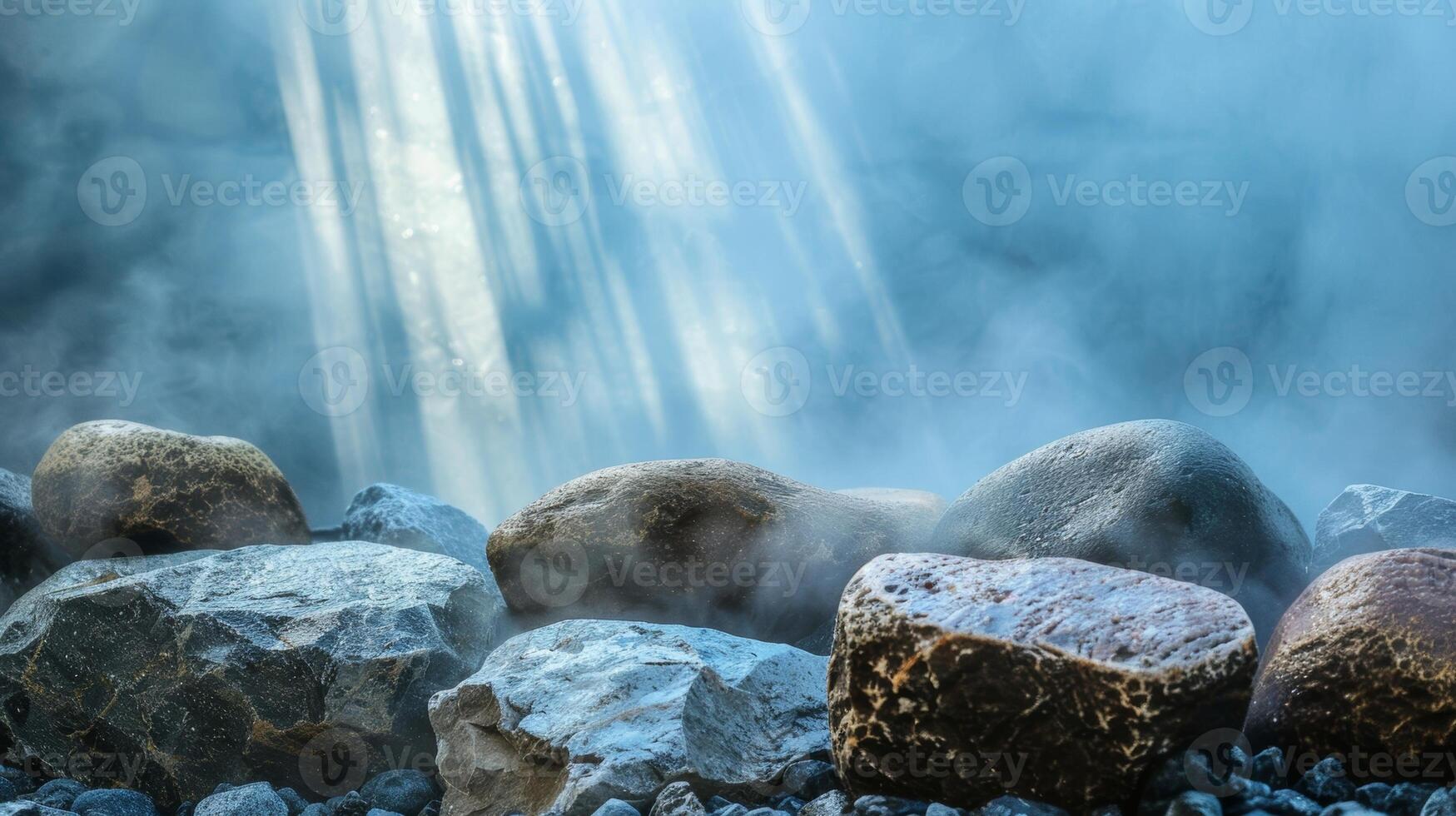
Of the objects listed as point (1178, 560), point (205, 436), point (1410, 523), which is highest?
point (205, 436)

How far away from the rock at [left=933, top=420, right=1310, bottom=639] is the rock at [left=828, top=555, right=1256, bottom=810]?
1.59m

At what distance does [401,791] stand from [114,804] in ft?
4.28

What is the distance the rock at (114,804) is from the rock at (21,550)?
135 inches

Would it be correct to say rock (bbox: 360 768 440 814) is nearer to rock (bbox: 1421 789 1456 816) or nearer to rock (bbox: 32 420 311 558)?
rock (bbox: 32 420 311 558)

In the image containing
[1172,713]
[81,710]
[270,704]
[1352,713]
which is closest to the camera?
[1172,713]

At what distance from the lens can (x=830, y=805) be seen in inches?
129

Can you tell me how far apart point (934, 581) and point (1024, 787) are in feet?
2.33

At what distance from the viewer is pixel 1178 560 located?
15.7 feet

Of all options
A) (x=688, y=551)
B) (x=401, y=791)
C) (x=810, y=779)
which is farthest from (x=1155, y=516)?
(x=401, y=791)

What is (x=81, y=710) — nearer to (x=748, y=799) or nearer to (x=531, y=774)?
(x=531, y=774)

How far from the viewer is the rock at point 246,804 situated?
156 inches

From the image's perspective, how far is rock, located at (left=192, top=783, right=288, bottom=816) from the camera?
3.96m

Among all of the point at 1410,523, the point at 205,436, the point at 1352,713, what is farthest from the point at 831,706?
the point at 205,436

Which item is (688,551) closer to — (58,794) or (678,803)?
(678,803)
